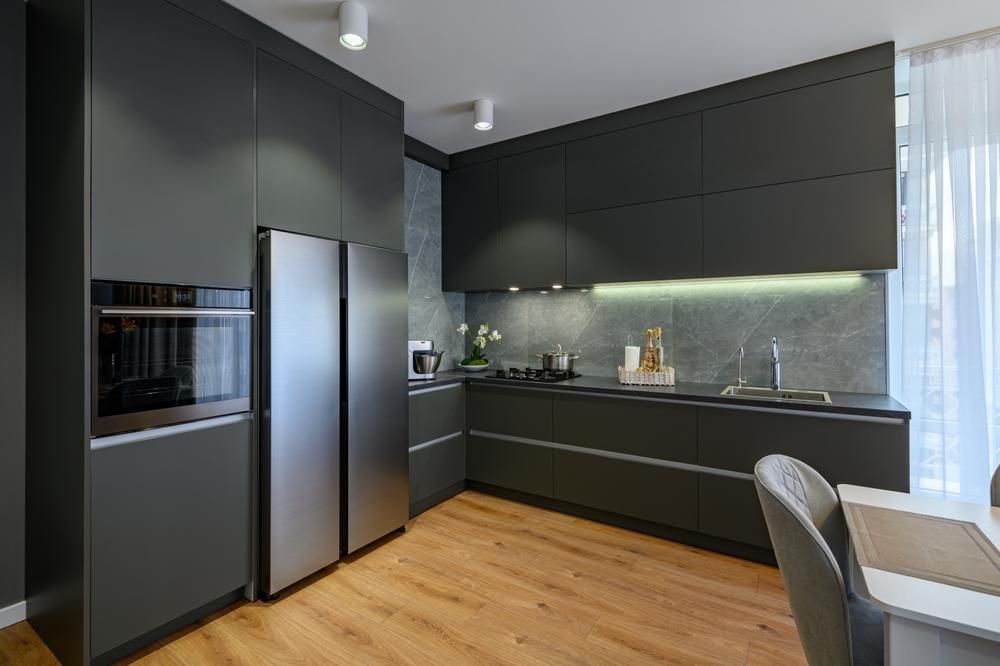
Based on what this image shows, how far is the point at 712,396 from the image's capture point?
265 centimetres

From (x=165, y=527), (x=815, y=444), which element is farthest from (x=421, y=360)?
(x=815, y=444)

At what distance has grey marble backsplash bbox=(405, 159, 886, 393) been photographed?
279 centimetres

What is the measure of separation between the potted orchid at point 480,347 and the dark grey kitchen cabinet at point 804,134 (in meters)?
1.97

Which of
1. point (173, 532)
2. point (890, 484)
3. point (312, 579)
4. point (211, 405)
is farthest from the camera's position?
point (312, 579)

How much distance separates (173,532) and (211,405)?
507 millimetres

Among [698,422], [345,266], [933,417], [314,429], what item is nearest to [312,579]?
[314,429]

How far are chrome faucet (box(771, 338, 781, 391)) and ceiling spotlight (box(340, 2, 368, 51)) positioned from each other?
9.06 ft

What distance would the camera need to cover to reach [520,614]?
2.14 m

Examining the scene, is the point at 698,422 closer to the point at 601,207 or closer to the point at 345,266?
the point at 601,207

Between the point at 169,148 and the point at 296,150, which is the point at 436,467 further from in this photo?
the point at 169,148

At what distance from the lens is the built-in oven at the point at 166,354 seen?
1.75 meters

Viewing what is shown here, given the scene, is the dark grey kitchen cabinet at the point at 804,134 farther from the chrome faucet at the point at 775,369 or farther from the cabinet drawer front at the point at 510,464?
the cabinet drawer front at the point at 510,464

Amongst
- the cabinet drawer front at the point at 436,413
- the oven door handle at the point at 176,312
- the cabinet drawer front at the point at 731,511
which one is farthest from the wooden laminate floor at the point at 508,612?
the oven door handle at the point at 176,312

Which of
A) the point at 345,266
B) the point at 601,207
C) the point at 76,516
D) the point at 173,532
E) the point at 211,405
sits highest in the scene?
the point at 601,207
